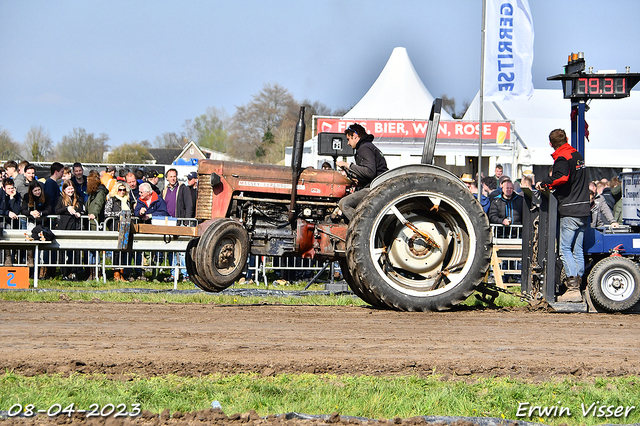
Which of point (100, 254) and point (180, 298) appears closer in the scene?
point (180, 298)

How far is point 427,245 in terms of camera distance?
7.30 m

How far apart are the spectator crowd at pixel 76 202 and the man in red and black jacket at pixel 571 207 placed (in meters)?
6.50

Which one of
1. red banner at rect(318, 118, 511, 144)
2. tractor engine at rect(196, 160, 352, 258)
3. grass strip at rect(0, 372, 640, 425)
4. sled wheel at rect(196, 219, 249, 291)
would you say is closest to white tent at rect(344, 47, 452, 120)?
red banner at rect(318, 118, 511, 144)

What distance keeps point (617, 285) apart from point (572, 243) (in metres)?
0.69

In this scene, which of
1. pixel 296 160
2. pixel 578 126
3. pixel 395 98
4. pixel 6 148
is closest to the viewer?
pixel 296 160

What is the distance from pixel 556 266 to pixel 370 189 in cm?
234

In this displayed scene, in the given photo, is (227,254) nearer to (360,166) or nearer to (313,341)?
(360,166)

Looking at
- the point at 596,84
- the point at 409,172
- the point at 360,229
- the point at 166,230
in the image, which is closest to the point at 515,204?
the point at 596,84

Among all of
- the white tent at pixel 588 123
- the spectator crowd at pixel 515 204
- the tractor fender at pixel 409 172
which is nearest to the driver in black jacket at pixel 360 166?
the tractor fender at pixel 409 172

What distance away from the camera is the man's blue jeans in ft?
25.3

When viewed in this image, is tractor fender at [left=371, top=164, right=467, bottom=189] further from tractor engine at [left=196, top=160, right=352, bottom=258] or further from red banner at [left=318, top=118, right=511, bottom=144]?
red banner at [left=318, top=118, right=511, bottom=144]

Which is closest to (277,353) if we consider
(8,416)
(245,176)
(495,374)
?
(495,374)

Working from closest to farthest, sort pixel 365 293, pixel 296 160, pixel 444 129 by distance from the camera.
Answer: pixel 365 293, pixel 296 160, pixel 444 129

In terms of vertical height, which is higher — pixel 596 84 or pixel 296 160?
pixel 596 84
